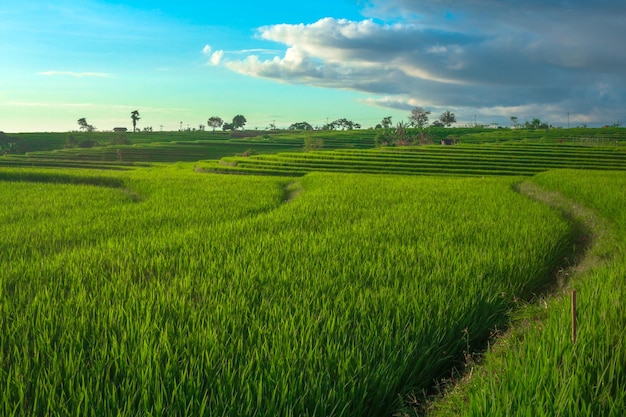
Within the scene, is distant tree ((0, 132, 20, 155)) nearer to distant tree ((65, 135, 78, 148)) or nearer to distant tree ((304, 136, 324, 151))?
distant tree ((65, 135, 78, 148))

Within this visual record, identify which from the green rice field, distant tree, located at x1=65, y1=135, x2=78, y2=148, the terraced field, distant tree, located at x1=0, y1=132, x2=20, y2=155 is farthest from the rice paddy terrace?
distant tree, located at x1=65, y1=135, x2=78, y2=148

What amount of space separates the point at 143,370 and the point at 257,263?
278cm

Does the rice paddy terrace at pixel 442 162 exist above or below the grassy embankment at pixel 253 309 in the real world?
above

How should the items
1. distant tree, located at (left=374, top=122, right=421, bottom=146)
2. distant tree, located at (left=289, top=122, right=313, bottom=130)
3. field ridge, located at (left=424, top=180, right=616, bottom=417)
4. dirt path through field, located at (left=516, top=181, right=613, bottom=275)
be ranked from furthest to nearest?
distant tree, located at (left=289, top=122, right=313, bottom=130) < distant tree, located at (left=374, top=122, right=421, bottom=146) < dirt path through field, located at (left=516, top=181, right=613, bottom=275) < field ridge, located at (left=424, top=180, right=616, bottom=417)

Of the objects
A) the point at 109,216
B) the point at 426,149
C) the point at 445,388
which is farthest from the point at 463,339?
the point at 426,149

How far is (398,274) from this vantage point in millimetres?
5055

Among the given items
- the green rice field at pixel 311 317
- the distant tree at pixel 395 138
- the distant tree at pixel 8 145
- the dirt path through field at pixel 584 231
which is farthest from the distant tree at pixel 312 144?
the green rice field at pixel 311 317

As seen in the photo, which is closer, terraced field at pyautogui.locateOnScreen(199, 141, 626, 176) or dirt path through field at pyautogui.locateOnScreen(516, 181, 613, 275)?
dirt path through field at pyautogui.locateOnScreen(516, 181, 613, 275)

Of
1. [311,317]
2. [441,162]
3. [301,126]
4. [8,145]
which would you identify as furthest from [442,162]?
[301,126]

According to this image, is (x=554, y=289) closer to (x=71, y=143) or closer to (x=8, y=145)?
(x=8, y=145)

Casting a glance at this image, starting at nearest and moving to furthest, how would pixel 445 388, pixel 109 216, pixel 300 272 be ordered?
pixel 445 388
pixel 300 272
pixel 109 216

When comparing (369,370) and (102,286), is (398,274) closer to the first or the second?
(369,370)

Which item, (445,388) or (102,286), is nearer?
(445,388)

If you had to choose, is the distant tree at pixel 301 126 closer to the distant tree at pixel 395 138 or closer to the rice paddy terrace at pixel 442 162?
the distant tree at pixel 395 138
